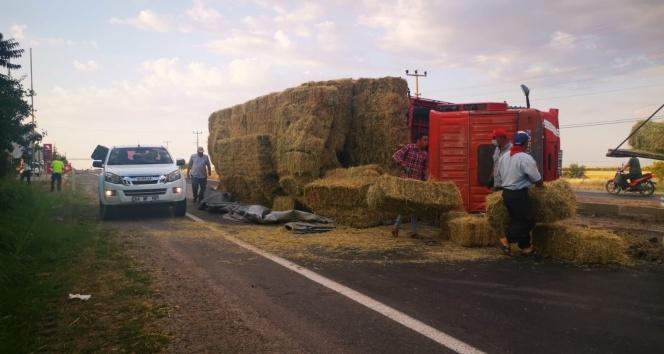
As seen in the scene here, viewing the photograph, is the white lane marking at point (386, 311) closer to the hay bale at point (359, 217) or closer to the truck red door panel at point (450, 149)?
the hay bale at point (359, 217)

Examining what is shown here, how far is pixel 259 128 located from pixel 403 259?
9847 mm

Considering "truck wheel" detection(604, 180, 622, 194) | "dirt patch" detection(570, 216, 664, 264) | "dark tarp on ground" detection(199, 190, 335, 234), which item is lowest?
"dirt patch" detection(570, 216, 664, 264)

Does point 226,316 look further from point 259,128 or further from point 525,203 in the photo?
point 259,128

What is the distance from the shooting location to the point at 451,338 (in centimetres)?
389

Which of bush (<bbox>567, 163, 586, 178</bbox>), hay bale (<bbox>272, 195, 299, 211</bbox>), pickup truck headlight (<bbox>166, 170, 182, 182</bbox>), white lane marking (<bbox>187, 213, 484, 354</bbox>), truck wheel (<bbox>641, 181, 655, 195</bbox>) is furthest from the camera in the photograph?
bush (<bbox>567, 163, 586, 178</bbox>)

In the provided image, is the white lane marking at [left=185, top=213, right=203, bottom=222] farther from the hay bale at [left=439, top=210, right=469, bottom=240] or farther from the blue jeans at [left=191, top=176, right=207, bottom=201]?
the hay bale at [left=439, top=210, right=469, bottom=240]

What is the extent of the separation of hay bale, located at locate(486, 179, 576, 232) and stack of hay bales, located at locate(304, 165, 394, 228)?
3.14 metres

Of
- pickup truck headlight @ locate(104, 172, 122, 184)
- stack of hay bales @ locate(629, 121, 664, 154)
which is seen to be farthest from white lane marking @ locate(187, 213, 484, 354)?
stack of hay bales @ locate(629, 121, 664, 154)

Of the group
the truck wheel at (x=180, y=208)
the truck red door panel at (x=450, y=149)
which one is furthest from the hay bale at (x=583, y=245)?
the truck wheel at (x=180, y=208)

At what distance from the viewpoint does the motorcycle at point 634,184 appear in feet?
66.5

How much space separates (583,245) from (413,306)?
3.51 meters

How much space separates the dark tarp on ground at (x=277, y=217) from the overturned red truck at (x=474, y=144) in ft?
8.75

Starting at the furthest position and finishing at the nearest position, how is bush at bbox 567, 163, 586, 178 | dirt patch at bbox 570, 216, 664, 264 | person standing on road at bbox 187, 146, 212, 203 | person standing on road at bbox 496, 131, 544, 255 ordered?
1. bush at bbox 567, 163, 586, 178
2. person standing on road at bbox 187, 146, 212, 203
3. dirt patch at bbox 570, 216, 664, 264
4. person standing on road at bbox 496, 131, 544, 255

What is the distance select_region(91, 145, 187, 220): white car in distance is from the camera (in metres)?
12.2
